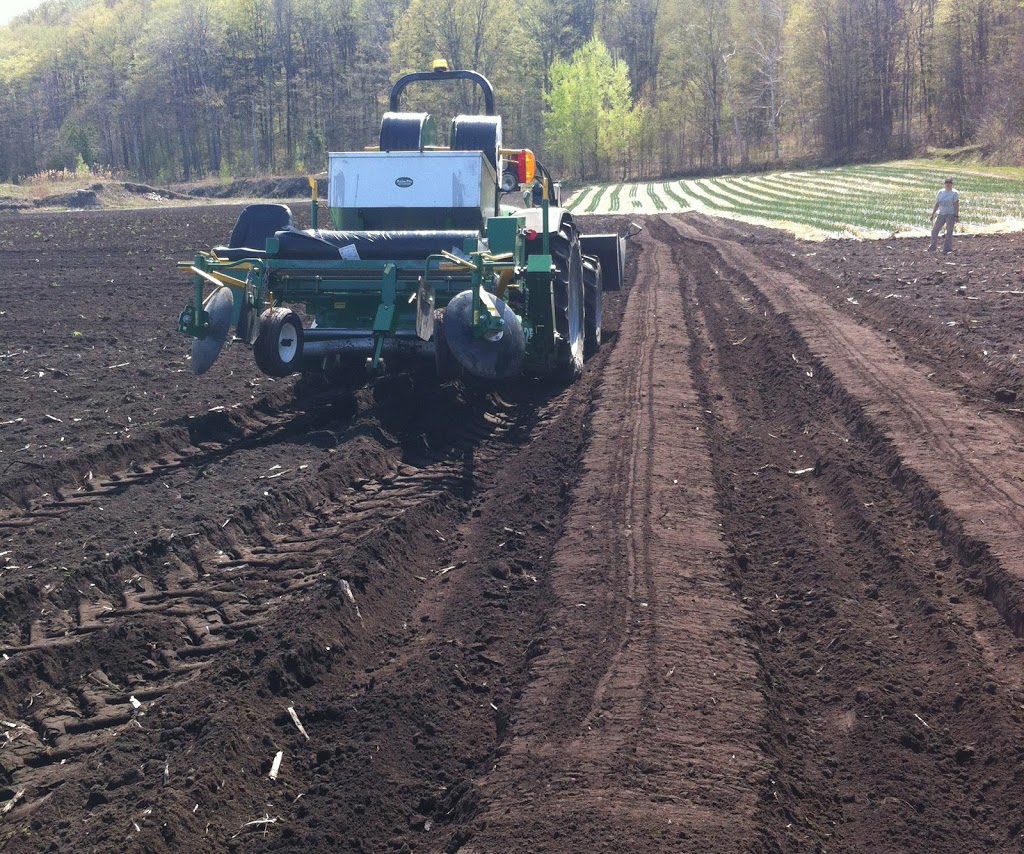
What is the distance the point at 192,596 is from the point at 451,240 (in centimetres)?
474

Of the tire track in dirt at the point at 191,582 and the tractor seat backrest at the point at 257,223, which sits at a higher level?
the tractor seat backrest at the point at 257,223

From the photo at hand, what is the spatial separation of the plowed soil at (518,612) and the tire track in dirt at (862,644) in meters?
0.02

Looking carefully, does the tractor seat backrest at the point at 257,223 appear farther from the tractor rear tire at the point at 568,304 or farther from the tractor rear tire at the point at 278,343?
the tractor rear tire at the point at 568,304

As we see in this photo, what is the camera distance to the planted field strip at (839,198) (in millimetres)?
26344

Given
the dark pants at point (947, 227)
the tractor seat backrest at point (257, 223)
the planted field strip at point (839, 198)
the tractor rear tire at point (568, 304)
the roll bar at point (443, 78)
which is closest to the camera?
the tractor rear tire at point (568, 304)

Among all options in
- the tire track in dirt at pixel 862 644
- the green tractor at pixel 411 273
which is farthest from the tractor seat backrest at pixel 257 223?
the tire track in dirt at pixel 862 644

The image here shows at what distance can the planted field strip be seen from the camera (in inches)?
1037

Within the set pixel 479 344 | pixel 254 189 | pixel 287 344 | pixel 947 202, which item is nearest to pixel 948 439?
pixel 479 344

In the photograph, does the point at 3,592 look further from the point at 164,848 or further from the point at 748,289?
the point at 748,289

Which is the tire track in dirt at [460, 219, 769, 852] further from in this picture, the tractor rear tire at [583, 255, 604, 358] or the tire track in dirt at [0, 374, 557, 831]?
the tractor rear tire at [583, 255, 604, 358]

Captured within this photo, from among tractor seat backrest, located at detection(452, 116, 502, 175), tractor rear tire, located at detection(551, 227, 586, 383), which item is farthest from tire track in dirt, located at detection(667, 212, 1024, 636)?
tractor seat backrest, located at detection(452, 116, 502, 175)

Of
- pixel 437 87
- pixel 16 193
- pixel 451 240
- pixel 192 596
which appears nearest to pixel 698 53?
→ pixel 437 87

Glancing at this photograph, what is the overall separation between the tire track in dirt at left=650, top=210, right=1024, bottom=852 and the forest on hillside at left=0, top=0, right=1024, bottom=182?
4467 cm

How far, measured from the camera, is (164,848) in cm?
337
